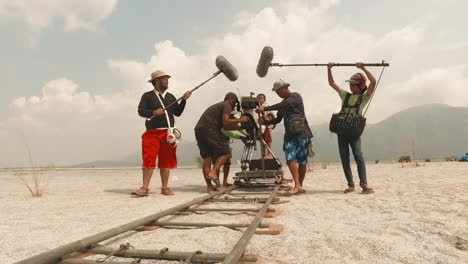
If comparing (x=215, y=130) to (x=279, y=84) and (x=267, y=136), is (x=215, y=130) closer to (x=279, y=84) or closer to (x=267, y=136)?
(x=279, y=84)

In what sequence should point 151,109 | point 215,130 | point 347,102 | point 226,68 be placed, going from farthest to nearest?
point 226,68, point 215,130, point 151,109, point 347,102

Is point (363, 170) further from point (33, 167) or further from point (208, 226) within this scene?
point (33, 167)

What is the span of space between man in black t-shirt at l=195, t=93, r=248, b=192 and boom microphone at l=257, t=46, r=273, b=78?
892 mm

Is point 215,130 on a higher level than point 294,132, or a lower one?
higher

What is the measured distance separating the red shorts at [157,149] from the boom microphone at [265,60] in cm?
252

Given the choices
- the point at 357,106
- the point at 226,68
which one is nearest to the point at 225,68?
the point at 226,68

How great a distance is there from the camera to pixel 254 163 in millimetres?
7020

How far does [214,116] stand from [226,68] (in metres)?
1.26

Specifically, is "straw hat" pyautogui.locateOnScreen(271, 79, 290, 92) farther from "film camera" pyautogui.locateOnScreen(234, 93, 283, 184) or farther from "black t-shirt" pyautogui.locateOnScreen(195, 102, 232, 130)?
"black t-shirt" pyautogui.locateOnScreen(195, 102, 232, 130)

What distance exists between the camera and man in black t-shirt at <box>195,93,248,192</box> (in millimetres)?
Result: 6527

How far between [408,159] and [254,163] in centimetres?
1442

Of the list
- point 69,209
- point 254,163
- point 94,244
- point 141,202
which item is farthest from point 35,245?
point 254,163

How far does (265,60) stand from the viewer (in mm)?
7008

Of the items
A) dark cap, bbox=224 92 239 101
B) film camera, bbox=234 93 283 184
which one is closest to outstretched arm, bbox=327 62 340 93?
film camera, bbox=234 93 283 184
